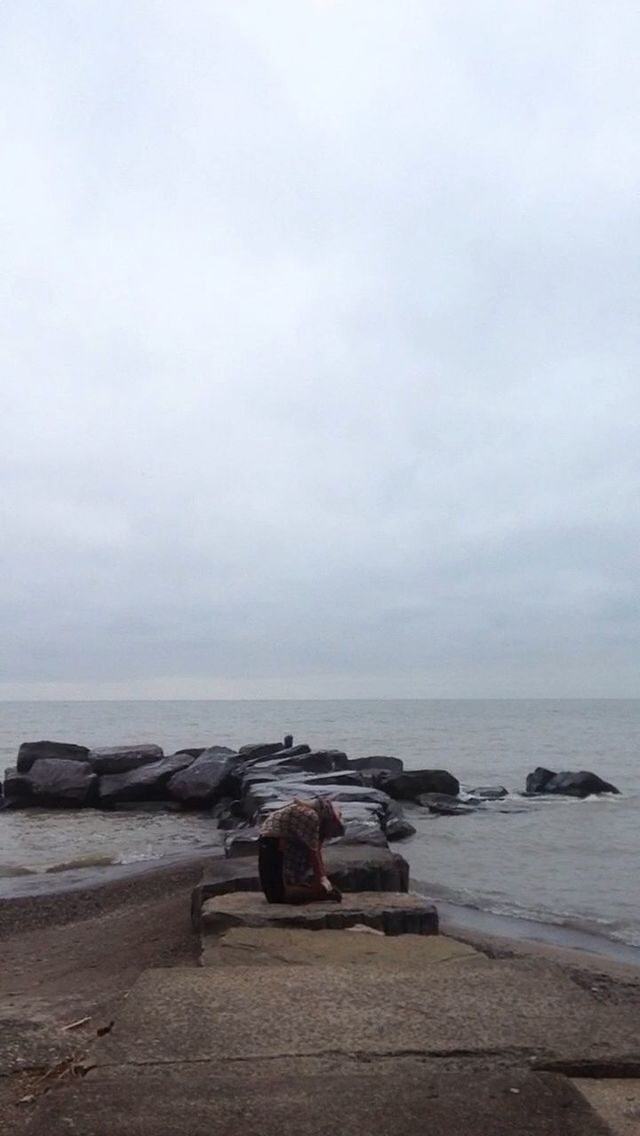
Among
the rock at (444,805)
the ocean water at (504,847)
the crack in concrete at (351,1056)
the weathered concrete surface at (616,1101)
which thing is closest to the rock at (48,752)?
the ocean water at (504,847)

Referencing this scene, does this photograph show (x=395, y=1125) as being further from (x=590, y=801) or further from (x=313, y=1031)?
(x=590, y=801)

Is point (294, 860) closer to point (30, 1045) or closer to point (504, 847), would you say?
point (30, 1045)

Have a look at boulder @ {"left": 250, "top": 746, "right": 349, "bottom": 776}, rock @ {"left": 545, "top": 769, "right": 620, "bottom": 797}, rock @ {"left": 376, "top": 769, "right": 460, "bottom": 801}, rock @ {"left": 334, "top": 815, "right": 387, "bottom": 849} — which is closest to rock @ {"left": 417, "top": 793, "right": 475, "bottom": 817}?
rock @ {"left": 376, "top": 769, "right": 460, "bottom": 801}

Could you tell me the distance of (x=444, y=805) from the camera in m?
22.5

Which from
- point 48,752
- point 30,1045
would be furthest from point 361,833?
point 48,752

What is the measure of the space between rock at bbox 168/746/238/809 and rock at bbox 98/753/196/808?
0.26 meters

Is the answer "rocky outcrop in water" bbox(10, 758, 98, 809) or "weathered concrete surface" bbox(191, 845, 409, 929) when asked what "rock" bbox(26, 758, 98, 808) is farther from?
"weathered concrete surface" bbox(191, 845, 409, 929)

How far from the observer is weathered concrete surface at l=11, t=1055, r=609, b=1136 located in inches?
121

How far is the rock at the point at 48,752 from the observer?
995 inches

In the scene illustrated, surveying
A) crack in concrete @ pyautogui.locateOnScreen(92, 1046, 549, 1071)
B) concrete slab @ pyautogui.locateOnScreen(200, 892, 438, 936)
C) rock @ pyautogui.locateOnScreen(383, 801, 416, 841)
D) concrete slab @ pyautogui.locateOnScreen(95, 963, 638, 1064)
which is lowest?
rock @ pyautogui.locateOnScreen(383, 801, 416, 841)

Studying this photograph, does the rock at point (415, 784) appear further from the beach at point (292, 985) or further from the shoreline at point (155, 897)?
the beach at point (292, 985)

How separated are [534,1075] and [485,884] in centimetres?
980

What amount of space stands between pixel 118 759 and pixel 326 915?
1894 centimetres

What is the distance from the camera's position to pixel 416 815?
840 inches
